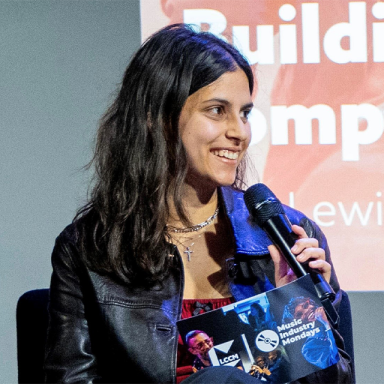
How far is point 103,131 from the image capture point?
1.76m

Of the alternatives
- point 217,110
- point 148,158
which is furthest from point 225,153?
point 148,158

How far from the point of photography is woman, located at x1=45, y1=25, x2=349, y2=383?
1524 millimetres

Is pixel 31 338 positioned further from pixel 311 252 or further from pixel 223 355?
pixel 311 252

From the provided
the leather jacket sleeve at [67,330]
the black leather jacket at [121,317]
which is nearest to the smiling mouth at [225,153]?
the black leather jacket at [121,317]

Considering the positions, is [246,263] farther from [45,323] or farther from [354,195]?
[354,195]

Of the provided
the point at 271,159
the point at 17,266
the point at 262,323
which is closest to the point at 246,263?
the point at 262,323

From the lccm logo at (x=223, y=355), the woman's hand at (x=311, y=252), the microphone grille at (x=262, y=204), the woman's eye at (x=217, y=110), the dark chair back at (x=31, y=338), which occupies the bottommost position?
the dark chair back at (x=31, y=338)

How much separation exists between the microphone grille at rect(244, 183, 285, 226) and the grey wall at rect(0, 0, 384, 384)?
144 centimetres

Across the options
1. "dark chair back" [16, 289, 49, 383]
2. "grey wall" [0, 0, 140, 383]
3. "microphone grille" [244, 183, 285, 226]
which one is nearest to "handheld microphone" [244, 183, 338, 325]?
"microphone grille" [244, 183, 285, 226]

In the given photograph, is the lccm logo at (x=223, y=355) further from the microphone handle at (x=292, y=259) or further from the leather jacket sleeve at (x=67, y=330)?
the leather jacket sleeve at (x=67, y=330)

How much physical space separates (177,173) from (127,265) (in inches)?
10.3

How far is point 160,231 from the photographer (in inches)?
62.6

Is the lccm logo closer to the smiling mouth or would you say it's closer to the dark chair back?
the smiling mouth

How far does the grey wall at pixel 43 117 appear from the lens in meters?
2.68
